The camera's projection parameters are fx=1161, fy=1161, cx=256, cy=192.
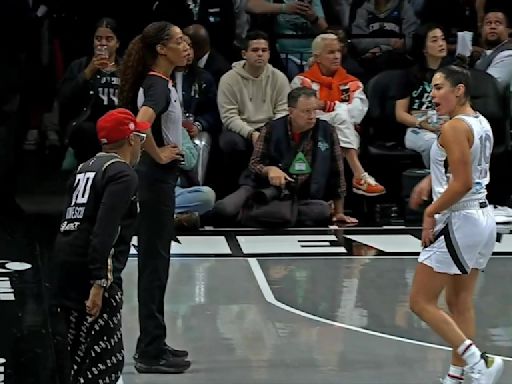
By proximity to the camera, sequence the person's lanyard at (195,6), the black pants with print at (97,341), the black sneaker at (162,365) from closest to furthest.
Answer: the black pants with print at (97,341)
the black sneaker at (162,365)
the person's lanyard at (195,6)

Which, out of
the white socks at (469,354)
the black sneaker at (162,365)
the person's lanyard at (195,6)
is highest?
the person's lanyard at (195,6)

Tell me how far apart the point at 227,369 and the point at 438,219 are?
53.1 inches

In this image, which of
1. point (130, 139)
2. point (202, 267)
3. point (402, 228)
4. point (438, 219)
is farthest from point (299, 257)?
point (130, 139)

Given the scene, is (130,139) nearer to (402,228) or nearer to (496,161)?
(402,228)

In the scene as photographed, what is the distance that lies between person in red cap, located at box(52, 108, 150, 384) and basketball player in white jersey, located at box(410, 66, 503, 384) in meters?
1.52

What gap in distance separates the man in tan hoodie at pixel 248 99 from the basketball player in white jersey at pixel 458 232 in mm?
4667

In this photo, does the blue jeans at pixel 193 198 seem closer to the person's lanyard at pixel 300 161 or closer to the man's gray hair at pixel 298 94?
the person's lanyard at pixel 300 161

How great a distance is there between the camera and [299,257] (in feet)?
28.8

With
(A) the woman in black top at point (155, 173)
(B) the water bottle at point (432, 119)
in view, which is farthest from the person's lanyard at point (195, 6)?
(A) the woman in black top at point (155, 173)

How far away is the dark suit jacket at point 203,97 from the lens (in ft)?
33.8

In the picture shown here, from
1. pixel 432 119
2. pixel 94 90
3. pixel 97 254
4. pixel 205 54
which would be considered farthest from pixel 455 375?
pixel 205 54

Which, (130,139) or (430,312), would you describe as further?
(430,312)

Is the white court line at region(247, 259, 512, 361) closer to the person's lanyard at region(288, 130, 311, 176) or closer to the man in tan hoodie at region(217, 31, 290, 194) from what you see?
the person's lanyard at region(288, 130, 311, 176)

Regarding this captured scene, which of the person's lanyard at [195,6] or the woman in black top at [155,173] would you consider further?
the person's lanyard at [195,6]
